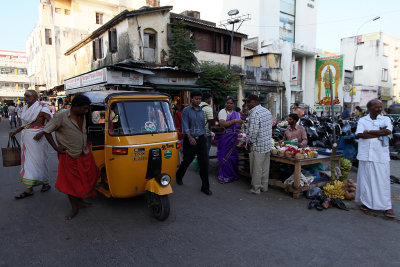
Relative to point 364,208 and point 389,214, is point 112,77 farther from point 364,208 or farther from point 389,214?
point 389,214

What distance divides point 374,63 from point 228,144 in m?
39.2

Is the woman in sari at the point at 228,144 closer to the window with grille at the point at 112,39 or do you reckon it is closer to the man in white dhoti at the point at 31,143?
the man in white dhoti at the point at 31,143

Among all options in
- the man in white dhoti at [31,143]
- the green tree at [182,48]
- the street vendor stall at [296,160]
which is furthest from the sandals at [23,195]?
the green tree at [182,48]

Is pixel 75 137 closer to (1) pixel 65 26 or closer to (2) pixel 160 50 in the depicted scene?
(2) pixel 160 50

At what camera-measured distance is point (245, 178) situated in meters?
6.08

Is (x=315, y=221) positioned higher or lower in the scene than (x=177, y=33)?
lower

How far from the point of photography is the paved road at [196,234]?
2.85 meters

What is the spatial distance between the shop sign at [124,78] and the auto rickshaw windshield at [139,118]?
9.67 meters

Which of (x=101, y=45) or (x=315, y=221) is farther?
(x=101, y=45)

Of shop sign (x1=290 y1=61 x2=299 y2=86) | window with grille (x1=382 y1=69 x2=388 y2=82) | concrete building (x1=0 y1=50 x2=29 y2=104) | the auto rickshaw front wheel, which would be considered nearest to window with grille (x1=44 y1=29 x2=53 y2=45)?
concrete building (x1=0 y1=50 x2=29 y2=104)

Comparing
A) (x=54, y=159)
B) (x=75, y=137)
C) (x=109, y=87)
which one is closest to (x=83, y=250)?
(x=75, y=137)

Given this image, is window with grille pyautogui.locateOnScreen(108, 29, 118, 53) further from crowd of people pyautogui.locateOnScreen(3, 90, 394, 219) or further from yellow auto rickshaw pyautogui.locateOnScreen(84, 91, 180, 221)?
yellow auto rickshaw pyautogui.locateOnScreen(84, 91, 180, 221)

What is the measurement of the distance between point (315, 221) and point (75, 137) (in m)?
3.68

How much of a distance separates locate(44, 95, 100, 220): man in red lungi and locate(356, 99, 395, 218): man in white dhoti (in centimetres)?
422
